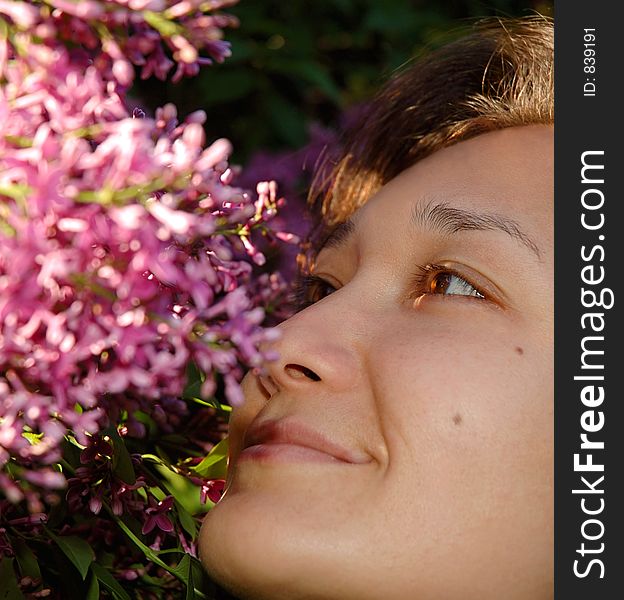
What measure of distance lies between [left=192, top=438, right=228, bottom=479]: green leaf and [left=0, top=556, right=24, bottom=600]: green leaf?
37 cm

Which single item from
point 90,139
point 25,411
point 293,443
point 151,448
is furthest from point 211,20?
point 151,448

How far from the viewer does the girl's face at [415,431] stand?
3.55 feet

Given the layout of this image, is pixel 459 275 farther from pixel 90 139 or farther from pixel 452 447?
pixel 90 139

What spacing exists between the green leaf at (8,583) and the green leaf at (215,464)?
373 millimetres

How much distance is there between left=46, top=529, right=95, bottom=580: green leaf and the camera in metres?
1.06

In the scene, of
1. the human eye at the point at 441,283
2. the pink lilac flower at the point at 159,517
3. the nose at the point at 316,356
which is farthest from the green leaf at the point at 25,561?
the human eye at the point at 441,283

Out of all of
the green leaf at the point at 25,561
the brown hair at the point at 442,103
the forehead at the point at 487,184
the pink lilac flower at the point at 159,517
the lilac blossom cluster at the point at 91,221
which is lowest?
the green leaf at the point at 25,561

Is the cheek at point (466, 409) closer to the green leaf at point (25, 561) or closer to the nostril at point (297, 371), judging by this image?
the nostril at point (297, 371)

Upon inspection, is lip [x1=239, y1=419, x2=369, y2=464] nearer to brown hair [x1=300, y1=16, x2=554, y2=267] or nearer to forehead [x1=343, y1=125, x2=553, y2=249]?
forehead [x1=343, y1=125, x2=553, y2=249]

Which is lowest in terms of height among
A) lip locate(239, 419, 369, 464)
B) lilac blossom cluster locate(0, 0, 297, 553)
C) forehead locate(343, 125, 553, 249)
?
lip locate(239, 419, 369, 464)

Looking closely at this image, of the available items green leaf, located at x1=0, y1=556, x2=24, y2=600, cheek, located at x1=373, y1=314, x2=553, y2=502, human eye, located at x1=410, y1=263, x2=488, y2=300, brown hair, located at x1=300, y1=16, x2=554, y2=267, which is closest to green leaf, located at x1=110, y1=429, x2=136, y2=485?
green leaf, located at x1=0, y1=556, x2=24, y2=600

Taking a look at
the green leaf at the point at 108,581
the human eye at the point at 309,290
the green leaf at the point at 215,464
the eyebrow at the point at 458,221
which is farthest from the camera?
the human eye at the point at 309,290

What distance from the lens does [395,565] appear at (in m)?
1.08

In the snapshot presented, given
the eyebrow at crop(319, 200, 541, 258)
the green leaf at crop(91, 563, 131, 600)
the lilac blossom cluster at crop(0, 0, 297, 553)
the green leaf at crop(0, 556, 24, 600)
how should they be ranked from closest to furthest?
1. the lilac blossom cluster at crop(0, 0, 297, 553)
2. the green leaf at crop(0, 556, 24, 600)
3. the green leaf at crop(91, 563, 131, 600)
4. the eyebrow at crop(319, 200, 541, 258)
